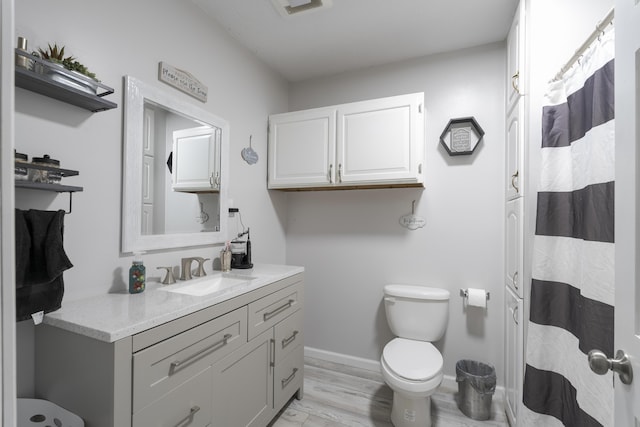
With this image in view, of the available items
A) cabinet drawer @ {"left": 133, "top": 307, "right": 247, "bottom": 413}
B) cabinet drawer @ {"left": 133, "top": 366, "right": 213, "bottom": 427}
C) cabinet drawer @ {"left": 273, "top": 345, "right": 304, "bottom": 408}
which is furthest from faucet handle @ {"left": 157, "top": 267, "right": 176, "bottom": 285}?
cabinet drawer @ {"left": 273, "top": 345, "right": 304, "bottom": 408}

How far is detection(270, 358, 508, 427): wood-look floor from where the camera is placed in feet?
6.11

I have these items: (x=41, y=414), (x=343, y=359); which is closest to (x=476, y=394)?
(x=343, y=359)

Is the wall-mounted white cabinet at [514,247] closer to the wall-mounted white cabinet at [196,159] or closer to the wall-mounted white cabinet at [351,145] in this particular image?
the wall-mounted white cabinet at [351,145]

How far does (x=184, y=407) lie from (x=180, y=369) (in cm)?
16

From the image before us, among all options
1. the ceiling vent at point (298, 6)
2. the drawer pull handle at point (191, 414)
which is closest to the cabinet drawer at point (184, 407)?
the drawer pull handle at point (191, 414)

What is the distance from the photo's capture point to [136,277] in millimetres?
1379

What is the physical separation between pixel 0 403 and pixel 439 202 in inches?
93.7

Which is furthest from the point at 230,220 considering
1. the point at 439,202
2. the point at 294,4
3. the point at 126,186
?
the point at 439,202

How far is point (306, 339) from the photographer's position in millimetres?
2752

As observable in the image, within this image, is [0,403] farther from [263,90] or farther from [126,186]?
[263,90]

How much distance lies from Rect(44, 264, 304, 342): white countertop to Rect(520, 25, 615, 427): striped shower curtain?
1.40 meters

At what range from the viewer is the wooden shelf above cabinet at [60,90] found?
1.00 m

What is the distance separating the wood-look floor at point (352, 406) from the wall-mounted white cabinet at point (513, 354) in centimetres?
18

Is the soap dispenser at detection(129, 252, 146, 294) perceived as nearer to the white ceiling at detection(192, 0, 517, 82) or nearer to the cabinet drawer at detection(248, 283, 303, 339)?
the cabinet drawer at detection(248, 283, 303, 339)
